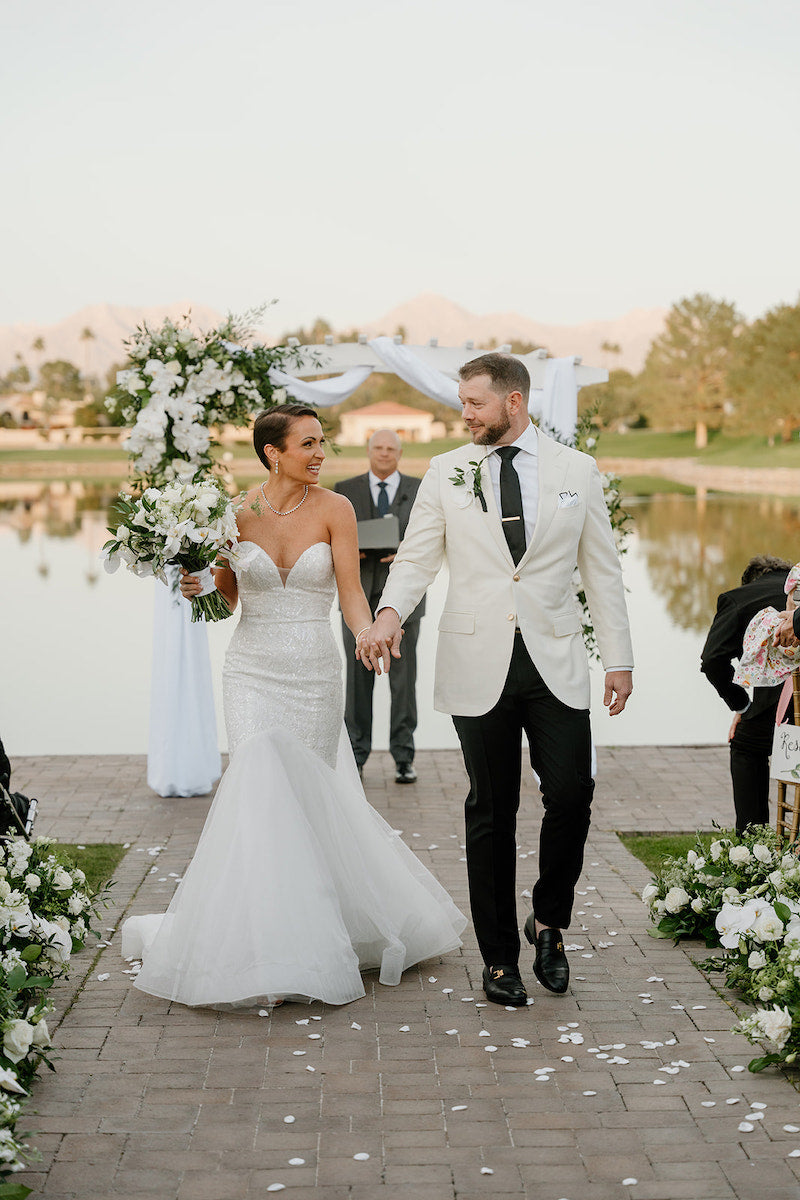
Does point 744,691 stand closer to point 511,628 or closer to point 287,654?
point 511,628

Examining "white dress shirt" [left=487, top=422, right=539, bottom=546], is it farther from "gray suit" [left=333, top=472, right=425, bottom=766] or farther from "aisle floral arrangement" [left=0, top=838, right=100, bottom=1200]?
"gray suit" [left=333, top=472, right=425, bottom=766]

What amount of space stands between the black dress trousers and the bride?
418 mm

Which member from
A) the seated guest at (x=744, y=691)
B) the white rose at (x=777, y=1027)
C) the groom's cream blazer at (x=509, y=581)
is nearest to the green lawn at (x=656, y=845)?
the seated guest at (x=744, y=691)

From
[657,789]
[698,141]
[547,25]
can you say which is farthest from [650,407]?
[657,789]

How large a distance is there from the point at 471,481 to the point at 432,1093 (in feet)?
6.36

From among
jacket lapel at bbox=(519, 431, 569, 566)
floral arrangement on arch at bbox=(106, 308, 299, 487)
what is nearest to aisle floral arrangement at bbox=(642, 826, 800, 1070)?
jacket lapel at bbox=(519, 431, 569, 566)

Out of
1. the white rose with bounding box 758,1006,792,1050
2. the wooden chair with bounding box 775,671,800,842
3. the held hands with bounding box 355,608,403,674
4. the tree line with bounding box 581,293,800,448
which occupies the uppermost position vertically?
the tree line with bounding box 581,293,800,448

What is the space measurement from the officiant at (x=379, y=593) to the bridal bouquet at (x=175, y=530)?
9.75ft

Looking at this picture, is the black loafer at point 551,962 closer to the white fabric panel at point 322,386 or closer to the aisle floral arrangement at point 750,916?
the aisle floral arrangement at point 750,916

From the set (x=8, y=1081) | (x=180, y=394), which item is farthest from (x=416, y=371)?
(x=8, y=1081)

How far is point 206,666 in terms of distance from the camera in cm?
761

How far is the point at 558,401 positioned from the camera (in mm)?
7852

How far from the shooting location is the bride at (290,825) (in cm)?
417

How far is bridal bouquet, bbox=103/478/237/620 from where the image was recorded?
14.5 feet
